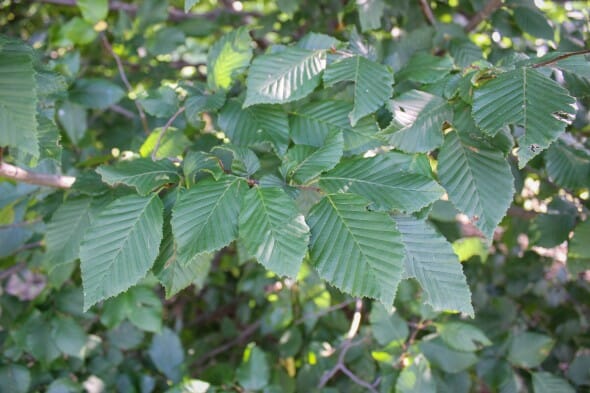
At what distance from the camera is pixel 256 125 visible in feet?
3.35

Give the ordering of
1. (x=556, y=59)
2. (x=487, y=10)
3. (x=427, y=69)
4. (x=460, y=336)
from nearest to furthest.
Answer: (x=556, y=59) < (x=427, y=69) < (x=460, y=336) < (x=487, y=10)

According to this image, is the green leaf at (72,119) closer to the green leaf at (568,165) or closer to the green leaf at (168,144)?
the green leaf at (168,144)

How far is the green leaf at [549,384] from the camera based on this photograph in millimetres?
1338

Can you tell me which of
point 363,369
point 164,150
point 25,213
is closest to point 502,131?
point 164,150

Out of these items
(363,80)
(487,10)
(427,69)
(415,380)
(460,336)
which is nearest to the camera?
(363,80)

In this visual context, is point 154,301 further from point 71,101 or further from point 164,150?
point 71,101

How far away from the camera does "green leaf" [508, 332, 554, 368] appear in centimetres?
140

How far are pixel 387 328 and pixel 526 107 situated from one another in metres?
0.76

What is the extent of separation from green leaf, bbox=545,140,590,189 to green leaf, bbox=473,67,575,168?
16.6 inches

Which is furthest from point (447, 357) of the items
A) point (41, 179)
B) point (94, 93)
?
point (94, 93)

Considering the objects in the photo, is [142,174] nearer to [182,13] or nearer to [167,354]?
[167,354]

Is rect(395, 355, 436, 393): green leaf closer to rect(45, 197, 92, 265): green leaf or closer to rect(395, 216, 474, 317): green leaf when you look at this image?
rect(395, 216, 474, 317): green leaf

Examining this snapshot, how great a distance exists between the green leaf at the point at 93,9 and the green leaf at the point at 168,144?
757 mm

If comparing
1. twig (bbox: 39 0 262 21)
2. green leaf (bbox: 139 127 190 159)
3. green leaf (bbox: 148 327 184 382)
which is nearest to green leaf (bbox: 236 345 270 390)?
green leaf (bbox: 148 327 184 382)
